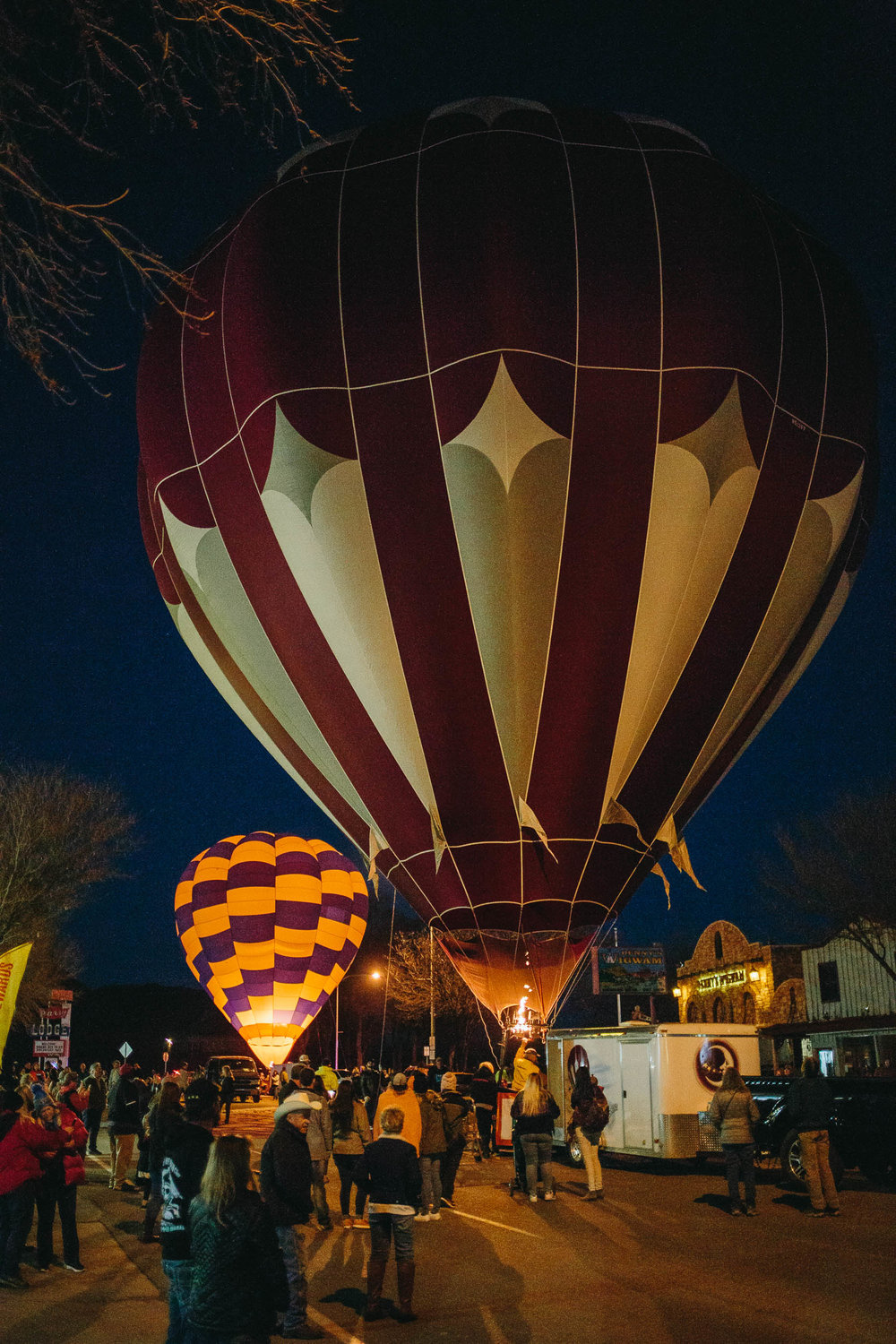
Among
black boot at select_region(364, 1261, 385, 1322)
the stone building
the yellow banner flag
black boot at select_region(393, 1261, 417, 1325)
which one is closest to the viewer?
black boot at select_region(393, 1261, 417, 1325)

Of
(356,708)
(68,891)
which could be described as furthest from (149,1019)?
(356,708)

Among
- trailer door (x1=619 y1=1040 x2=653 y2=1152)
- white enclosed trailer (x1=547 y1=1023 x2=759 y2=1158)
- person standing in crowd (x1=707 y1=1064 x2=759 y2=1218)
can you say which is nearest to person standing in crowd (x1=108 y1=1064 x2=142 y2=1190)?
white enclosed trailer (x1=547 y1=1023 x2=759 y2=1158)

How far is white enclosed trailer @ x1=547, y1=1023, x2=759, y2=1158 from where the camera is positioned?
48.1 feet

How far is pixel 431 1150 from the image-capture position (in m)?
10.9

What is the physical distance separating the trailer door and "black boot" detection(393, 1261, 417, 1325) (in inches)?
325

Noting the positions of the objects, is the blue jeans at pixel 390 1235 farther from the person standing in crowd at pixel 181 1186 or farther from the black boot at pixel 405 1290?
the person standing in crowd at pixel 181 1186

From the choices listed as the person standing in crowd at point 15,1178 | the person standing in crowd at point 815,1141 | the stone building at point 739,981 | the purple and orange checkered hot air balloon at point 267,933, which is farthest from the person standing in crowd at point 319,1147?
the stone building at point 739,981

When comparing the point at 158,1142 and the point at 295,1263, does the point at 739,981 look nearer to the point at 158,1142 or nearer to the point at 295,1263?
the point at 158,1142

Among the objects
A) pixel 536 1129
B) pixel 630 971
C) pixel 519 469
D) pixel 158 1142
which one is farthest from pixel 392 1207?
pixel 630 971

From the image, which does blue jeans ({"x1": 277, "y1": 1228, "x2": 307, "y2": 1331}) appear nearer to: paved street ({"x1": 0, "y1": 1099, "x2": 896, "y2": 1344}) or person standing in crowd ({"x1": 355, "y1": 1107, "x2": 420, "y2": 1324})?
paved street ({"x1": 0, "y1": 1099, "x2": 896, "y2": 1344})

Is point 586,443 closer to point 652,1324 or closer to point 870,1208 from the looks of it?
point 870,1208

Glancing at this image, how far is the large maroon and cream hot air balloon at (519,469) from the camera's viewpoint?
48.3 feet

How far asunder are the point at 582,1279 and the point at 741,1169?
3794mm

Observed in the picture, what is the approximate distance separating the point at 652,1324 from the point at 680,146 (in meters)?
14.4
